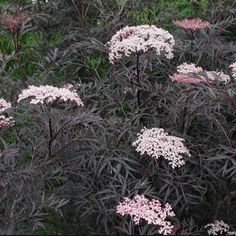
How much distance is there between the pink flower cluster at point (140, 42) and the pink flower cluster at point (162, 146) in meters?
0.57

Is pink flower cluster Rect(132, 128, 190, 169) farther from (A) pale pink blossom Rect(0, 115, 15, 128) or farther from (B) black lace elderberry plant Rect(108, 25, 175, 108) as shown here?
(A) pale pink blossom Rect(0, 115, 15, 128)

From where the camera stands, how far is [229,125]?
3299 millimetres

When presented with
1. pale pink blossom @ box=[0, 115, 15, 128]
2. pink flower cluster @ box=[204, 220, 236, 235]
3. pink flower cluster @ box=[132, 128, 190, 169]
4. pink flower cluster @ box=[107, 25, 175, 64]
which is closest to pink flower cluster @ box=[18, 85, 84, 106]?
pale pink blossom @ box=[0, 115, 15, 128]

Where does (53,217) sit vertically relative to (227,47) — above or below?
below

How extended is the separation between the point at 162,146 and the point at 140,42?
2.43 ft

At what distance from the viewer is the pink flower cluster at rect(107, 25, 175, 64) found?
10.6 feet

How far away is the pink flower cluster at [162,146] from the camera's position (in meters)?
2.86

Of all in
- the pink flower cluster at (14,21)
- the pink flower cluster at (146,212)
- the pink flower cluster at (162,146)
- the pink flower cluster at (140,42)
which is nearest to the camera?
the pink flower cluster at (146,212)

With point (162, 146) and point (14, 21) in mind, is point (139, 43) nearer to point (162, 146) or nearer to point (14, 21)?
point (162, 146)

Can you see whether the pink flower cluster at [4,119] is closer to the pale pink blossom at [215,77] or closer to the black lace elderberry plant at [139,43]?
the black lace elderberry plant at [139,43]

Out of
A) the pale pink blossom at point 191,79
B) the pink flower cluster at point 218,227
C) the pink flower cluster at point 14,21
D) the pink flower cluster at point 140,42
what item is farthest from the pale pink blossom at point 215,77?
the pink flower cluster at point 14,21

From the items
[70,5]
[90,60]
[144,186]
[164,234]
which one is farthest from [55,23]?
[164,234]

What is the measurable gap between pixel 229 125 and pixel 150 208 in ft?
3.10

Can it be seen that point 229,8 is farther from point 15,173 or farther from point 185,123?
point 15,173
